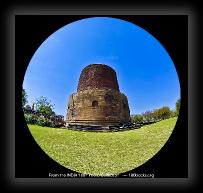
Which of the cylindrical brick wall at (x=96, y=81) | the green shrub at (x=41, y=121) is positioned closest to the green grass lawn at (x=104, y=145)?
the green shrub at (x=41, y=121)

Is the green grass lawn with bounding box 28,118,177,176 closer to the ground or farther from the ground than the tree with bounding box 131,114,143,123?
closer to the ground

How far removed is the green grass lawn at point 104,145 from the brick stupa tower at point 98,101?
0.89 ft

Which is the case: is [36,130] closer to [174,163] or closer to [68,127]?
[68,127]

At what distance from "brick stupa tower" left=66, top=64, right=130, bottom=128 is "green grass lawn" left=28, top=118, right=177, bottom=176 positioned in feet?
0.89

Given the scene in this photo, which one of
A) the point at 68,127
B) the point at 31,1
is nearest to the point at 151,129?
the point at 68,127

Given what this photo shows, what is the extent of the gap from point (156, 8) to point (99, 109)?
138 inches

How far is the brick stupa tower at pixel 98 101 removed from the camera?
22.1 ft

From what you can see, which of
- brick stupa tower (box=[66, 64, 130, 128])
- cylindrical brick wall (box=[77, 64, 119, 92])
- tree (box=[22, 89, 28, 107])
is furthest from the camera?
cylindrical brick wall (box=[77, 64, 119, 92])

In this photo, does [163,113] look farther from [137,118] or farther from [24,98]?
[24,98]

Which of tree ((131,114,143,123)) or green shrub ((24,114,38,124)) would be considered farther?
tree ((131,114,143,123))

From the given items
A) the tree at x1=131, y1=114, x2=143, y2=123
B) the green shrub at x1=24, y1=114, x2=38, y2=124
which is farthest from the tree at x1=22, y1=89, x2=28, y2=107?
the tree at x1=131, y1=114, x2=143, y2=123

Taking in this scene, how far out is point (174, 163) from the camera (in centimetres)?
531

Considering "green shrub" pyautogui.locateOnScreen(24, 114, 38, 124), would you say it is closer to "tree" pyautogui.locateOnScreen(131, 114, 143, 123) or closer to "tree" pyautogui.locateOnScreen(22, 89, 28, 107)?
"tree" pyautogui.locateOnScreen(22, 89, 28, 107)

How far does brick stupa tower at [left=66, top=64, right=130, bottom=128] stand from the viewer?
22.1 ft
